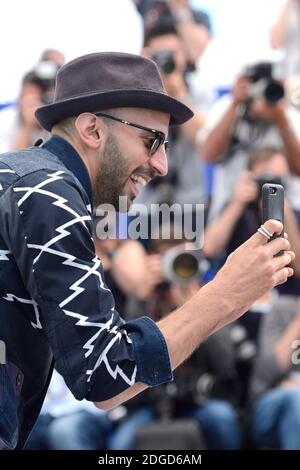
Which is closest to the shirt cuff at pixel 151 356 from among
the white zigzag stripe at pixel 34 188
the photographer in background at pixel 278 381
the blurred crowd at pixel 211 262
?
the white zigzag stripe at pixel 34 188

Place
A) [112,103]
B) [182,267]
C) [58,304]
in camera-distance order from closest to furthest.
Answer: [58,304]
[112,103]
[182,267]

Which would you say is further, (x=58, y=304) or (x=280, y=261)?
(x=280, y=261)

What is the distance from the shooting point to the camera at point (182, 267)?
5066mm

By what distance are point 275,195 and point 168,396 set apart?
2783 millimetres

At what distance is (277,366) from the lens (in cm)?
523

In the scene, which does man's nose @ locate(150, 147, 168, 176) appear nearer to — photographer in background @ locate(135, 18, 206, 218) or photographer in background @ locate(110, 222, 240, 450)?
photographer in background @ locate(110, 222, 240, 450)

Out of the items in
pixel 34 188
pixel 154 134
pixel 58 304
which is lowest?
pixel 58 304

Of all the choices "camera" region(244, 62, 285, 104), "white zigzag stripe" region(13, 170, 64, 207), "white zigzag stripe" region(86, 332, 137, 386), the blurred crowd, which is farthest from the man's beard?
"camera" region(244, 62, 285, 104)

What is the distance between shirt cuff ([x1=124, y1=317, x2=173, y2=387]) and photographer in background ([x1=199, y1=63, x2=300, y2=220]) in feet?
10.7

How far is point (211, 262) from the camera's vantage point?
5.60m

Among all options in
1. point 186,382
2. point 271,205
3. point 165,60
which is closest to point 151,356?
point 271,205

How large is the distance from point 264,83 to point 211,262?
40.8 inches

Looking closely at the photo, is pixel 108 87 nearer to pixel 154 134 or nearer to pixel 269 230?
pixel 154 134

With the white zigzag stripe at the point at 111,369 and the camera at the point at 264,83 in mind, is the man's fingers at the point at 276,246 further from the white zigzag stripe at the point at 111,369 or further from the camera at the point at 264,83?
the camera at the point at 264,83
